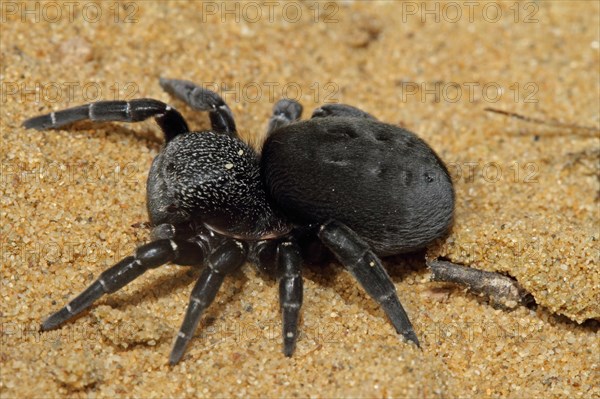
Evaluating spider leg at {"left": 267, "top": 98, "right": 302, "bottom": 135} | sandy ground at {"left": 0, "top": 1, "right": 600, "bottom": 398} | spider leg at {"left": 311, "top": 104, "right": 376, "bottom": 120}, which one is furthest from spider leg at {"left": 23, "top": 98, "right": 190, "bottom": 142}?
spider leg at {"left": 311, "top": 104, "right": 376, "bottom": 120}

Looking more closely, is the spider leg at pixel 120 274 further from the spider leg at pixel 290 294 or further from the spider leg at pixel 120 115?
the spider leg at pixel 120 115

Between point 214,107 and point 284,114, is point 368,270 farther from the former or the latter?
point 214,107

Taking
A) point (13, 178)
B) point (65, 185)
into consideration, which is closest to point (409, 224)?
point (65, 185)

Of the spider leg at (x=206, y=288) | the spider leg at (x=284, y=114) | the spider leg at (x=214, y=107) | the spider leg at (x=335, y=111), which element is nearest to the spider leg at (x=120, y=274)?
the spider leg at (x=206, y=288)

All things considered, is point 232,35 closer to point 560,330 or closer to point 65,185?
point 65,185

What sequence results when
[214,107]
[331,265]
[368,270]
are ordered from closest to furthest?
[368,270], [331,265], [214,107]

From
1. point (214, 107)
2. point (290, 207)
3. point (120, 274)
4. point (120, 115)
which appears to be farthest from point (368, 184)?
point (120, 115)

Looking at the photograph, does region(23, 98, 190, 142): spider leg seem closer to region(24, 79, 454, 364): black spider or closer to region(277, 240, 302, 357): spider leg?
region(24, 79, 454, 364): black spider
